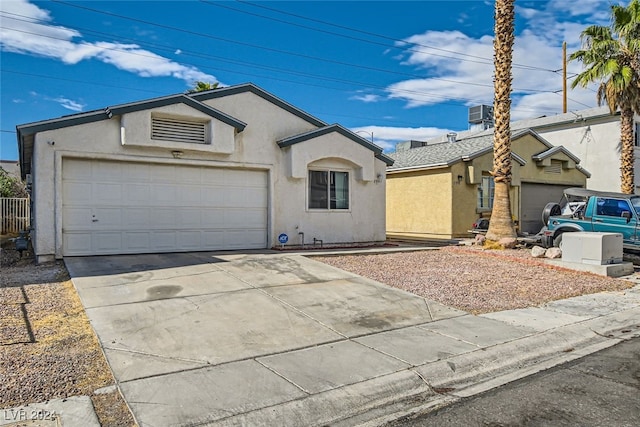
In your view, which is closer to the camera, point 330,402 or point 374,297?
point 330,402

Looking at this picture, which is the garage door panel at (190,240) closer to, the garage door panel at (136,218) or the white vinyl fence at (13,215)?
the garage door panel at (136,218)

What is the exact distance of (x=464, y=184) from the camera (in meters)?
19.3

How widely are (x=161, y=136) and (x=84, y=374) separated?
8.39 m

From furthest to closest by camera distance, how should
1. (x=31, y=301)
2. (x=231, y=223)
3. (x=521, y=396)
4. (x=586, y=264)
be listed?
(x=231, y=223), (x=586, y=264), (x=31, y=301), (x=521, y=396)

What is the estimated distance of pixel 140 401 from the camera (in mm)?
4082

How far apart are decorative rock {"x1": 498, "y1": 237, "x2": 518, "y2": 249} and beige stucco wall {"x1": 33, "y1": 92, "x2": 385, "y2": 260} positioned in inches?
155

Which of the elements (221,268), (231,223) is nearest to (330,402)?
(221,268)

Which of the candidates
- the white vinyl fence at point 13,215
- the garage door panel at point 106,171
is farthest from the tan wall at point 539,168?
the white vinyl fence at point 13,215

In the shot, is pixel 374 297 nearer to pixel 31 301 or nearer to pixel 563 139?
pixel 31 301

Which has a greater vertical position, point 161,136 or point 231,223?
point 161,136

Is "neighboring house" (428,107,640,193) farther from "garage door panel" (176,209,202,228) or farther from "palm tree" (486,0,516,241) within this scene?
"garage door panel" (176,209,202,228)

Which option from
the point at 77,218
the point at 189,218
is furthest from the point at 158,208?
the point at 77,218

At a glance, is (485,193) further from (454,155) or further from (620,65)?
(620,65)

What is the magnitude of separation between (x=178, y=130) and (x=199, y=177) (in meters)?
1.39
